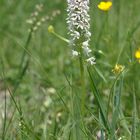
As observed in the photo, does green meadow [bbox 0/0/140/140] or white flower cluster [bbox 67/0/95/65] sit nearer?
white flower cluster [bbox 67/0/95/65]

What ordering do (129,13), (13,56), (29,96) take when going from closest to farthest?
(29,96)
(13,56)
(129,13)

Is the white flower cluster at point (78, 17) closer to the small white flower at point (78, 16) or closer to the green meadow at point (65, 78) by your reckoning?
the small white flower at point (78, 16)

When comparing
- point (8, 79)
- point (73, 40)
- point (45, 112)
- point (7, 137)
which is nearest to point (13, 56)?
point (8, 79)

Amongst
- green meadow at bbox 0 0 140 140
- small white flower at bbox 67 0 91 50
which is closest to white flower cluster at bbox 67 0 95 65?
small white flower at bbox 67 0 91 50

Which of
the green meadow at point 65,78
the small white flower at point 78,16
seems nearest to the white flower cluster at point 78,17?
the small white flower at point 78,16

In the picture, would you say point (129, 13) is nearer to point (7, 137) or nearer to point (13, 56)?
point (13, 56)

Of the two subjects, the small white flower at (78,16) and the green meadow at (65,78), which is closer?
the small white flower at (78,16)

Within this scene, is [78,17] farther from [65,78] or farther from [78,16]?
[65,78]

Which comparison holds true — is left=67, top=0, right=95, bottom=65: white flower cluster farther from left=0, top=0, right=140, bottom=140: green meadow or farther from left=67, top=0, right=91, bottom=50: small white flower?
left=0, top=0, right=140, bottom=140: green meadow
